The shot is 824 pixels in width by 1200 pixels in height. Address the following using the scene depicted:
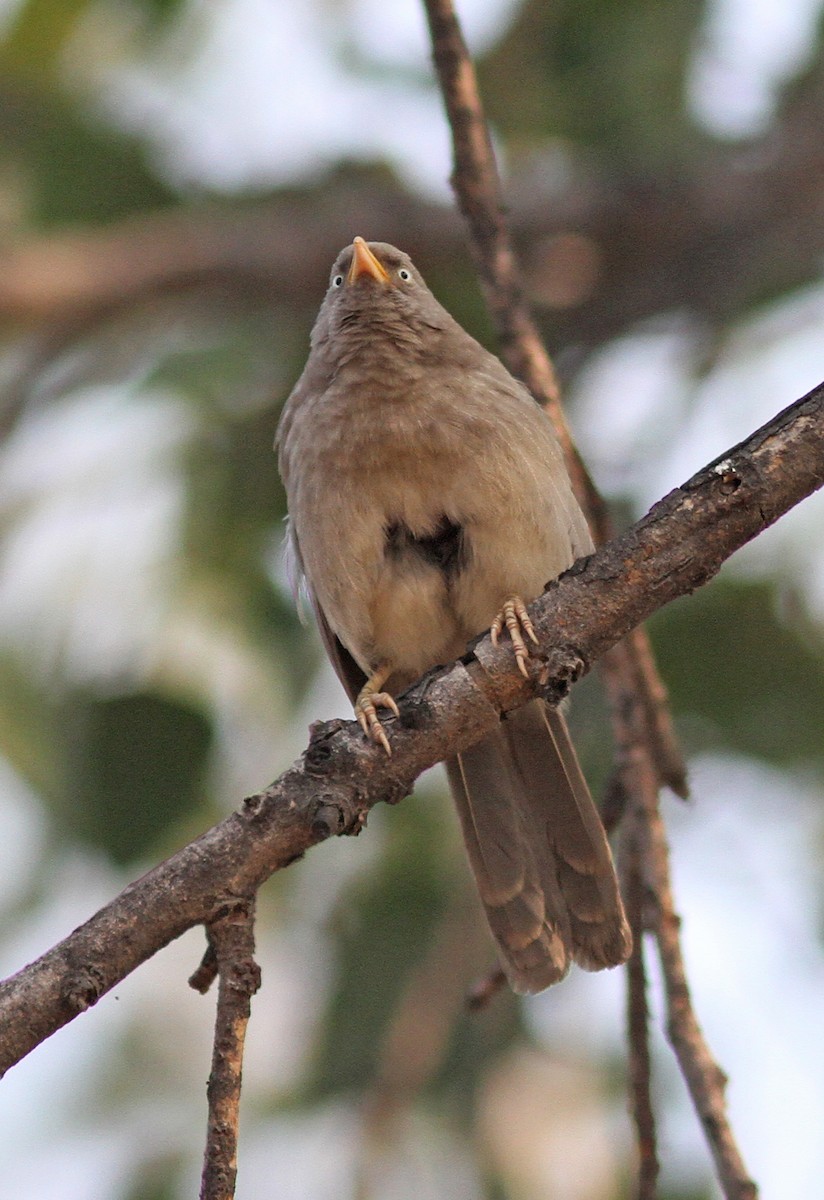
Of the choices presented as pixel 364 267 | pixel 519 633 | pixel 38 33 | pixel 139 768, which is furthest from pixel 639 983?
pixel 38 33

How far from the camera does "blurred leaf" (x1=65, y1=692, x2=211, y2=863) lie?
14.5 ft

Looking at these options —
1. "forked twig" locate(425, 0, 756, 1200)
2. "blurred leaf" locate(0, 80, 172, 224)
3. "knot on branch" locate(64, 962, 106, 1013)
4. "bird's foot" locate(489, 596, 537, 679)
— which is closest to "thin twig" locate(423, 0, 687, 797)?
"forked twig" locate(425, 0, 756, 1200)

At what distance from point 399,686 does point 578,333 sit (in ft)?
7.76

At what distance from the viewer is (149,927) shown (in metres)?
2.39

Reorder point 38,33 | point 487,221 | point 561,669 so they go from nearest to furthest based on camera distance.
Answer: point 561,669 < point 487,221 < point 38,33

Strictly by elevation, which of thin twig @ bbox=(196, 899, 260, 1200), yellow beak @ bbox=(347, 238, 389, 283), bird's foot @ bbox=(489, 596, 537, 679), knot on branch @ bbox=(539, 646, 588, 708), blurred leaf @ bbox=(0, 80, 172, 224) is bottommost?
thin twig @ bbox=(196, 899, 260, 1200)

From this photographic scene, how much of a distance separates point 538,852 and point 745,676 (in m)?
1.49

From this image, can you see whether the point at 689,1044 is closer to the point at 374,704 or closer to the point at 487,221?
the point at 374,704

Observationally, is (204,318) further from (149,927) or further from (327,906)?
(149,927)

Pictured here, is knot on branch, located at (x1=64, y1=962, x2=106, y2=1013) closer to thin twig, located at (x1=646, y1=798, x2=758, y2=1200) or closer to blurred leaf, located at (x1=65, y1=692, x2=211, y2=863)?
thin twig, located at (x1=646, y1=798, x2=758, y2=1200)

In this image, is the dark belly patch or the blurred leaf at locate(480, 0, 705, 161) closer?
the dark belly patch

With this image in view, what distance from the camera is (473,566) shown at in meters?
3.89

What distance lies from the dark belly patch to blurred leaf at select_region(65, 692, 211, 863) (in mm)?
883

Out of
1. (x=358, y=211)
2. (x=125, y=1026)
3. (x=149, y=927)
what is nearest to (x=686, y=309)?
(x=358, y=211)
